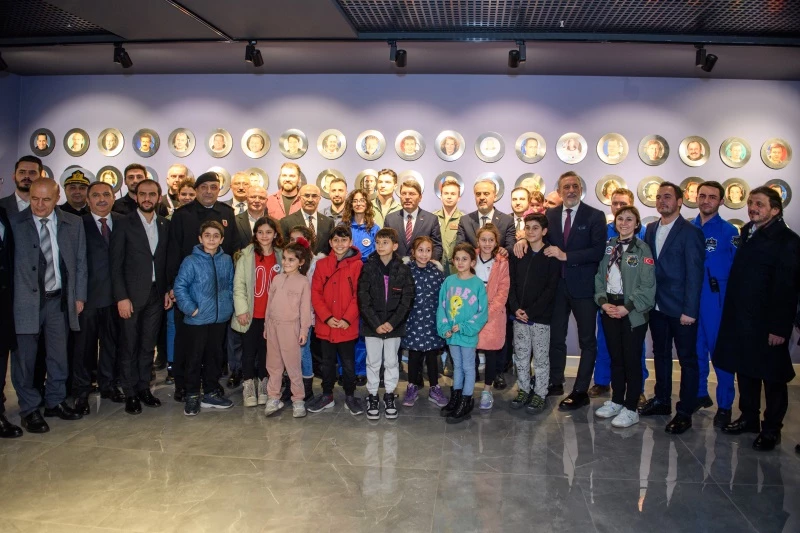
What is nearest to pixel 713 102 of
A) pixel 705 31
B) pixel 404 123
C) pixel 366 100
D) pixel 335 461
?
pixel 705 31

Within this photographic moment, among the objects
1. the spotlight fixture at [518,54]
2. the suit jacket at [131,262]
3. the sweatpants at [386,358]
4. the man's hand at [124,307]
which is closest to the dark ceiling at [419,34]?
the spotlight fixture at [518,54]

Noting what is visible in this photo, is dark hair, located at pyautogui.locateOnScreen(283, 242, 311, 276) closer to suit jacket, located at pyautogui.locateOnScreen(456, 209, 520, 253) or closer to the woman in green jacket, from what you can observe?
suit jacket, located at pyautogui.locateOnScreen(456, 209, 520, 253)

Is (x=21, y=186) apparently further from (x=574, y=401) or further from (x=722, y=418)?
(x=722, y=418)

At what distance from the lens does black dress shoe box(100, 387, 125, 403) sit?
4.54m

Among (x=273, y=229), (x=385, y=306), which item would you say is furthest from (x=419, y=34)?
(x=385, y=306)

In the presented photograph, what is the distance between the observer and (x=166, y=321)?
5.10 m

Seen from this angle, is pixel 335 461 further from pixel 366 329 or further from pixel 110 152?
pixel 110 152

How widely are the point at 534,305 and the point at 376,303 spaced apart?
48.9 inches

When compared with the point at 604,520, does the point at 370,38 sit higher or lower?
higher

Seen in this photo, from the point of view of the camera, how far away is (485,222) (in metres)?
5.11

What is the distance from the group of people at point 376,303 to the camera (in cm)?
400

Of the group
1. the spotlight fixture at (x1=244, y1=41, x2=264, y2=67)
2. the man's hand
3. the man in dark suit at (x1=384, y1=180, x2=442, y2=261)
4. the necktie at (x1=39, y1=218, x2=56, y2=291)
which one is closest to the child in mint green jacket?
the man in dark suit at (x1=384, y1=180, x2=442, y2=261)

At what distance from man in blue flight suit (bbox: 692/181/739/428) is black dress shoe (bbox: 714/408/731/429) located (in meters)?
0.01

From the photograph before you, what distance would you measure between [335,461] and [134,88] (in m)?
5.39
